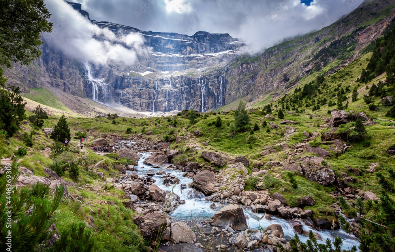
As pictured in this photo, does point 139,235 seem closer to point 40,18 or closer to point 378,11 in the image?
point 40,18

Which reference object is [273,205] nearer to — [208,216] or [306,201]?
[306,201]

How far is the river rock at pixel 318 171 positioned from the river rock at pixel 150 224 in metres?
15.5

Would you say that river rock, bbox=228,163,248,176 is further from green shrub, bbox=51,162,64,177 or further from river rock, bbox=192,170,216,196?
green shrub, bbox=51,162,64,177

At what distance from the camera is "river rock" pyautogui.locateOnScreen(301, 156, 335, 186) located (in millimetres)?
16781

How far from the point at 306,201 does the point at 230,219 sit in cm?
737

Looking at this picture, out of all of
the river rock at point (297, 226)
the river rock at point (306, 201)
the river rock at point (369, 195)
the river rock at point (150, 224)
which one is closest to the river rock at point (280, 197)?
the river rock at point (306, 201)

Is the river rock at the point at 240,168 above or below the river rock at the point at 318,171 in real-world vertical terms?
below

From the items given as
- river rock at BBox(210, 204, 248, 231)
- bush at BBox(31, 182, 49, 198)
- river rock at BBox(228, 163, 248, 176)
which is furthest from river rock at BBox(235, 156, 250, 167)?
bush at BBox(31, 182, 49, 198)

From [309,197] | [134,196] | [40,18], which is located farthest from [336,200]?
[40,18]

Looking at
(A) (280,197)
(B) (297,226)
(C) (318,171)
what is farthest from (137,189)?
(C) (318,171)

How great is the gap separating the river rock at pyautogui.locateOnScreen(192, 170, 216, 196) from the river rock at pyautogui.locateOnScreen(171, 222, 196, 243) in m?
7.53

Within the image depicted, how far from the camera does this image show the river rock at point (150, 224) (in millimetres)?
10372

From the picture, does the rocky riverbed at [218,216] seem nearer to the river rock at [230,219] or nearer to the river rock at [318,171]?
the river rock at [230,219]

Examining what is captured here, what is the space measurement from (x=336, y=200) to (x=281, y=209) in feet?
16.5
